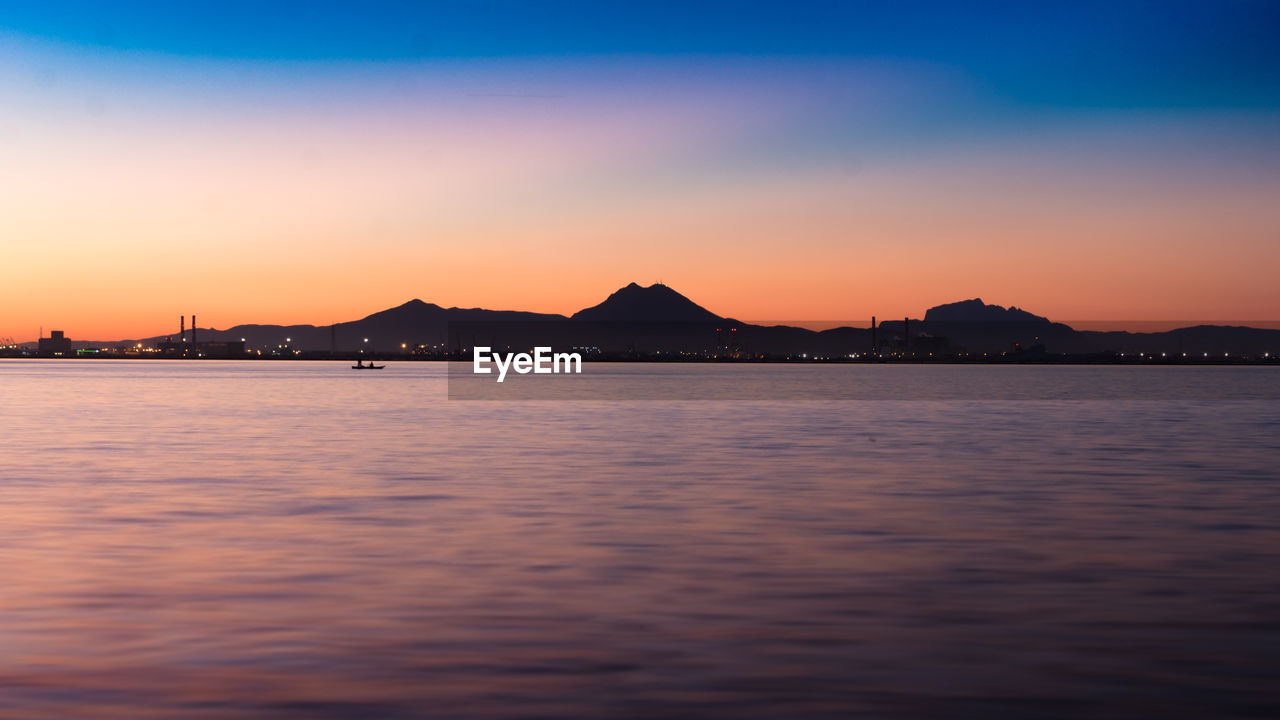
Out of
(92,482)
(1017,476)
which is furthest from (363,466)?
(1017,476)

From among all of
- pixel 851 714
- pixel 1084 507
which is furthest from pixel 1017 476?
pixel 851 714

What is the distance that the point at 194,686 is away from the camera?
34.7 ft

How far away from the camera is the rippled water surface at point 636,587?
10500 millimetres

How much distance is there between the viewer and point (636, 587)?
1588 centimetres

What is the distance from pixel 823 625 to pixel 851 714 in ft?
11.7

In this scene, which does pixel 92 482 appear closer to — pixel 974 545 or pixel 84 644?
pixel 84 644

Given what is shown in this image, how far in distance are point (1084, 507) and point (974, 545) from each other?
23.1ft

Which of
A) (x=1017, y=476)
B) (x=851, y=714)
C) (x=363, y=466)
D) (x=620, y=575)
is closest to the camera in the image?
(x=851, y=714)

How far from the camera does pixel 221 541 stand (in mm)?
19906

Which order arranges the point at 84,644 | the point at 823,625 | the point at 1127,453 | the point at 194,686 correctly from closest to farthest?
the point at 194,686, the point at 84,644, the point at 823,625, the point at 1127,453

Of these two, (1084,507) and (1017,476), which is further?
(1017,476)

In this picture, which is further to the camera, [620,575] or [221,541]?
[221,541]

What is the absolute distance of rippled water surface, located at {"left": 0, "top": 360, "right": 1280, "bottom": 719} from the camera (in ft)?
34.4

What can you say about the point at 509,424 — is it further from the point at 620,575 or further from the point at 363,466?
the point at 620,575
